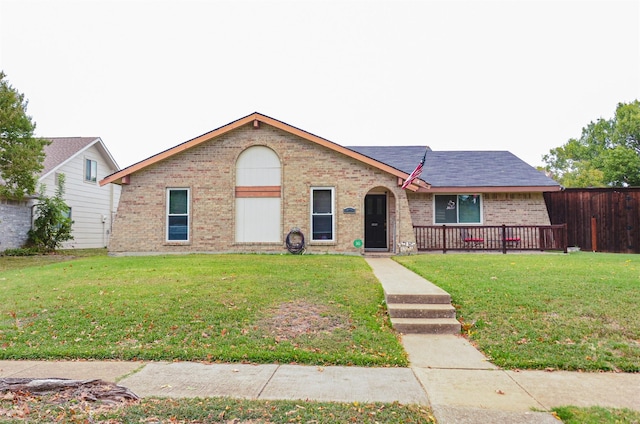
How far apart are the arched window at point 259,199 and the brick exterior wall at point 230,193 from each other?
228 mm

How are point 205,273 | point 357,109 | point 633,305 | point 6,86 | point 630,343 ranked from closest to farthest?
point 630,343 < point 633,305 < point 205,273 < point 6,86 < point 357,109

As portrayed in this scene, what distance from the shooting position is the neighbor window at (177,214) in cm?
1446

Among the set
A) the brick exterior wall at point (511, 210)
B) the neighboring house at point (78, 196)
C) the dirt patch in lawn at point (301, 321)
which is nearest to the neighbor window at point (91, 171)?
the neighboring house at point (78, 196)

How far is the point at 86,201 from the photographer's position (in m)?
22.1

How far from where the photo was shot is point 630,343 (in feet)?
17.3

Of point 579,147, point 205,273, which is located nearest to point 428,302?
point 205,273

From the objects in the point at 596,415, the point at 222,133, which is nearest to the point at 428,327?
the point at 596,415

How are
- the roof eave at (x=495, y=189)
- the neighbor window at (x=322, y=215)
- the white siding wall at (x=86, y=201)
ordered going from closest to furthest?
the neighbor window at (x=322, y=215) < the roof eave at (x=495, y=189) < the white siding wall at (x=86, y=201)

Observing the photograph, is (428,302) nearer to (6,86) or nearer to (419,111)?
(6,86)

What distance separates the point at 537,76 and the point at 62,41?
19890 mm

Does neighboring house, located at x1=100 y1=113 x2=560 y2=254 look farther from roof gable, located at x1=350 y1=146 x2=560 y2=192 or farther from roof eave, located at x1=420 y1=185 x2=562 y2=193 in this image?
roof gable, located at x1=350 y1=146 x2=560 y2=192

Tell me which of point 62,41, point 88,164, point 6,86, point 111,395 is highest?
point 62,41

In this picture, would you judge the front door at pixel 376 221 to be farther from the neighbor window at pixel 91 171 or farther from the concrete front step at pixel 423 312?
the neighbor window at pixel 91 171

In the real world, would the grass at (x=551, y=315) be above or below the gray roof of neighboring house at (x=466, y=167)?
below
